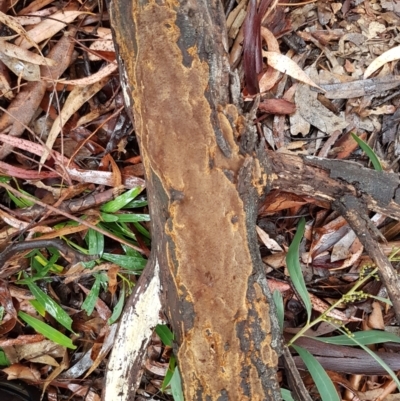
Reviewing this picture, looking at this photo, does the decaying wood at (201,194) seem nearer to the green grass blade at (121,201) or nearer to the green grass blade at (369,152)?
the green grass blade at (121,201)

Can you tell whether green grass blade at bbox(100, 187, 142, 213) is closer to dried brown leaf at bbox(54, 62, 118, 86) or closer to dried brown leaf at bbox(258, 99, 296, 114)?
dried brown leaf at bbox(54, 62, 118, 86)

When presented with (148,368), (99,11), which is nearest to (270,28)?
(99,11)

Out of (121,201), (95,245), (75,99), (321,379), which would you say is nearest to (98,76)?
(75,99)

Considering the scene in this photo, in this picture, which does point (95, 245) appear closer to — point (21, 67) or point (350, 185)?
point (21, 67)

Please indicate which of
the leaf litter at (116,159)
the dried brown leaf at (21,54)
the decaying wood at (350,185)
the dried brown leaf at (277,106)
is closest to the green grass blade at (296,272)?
the leaf litter at (116,159)

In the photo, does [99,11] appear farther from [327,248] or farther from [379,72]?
[327,248]

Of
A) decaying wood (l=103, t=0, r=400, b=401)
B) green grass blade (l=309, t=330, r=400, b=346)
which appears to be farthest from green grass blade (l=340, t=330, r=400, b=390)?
decaying wood (l=103, t=0, r=400, b=401)
